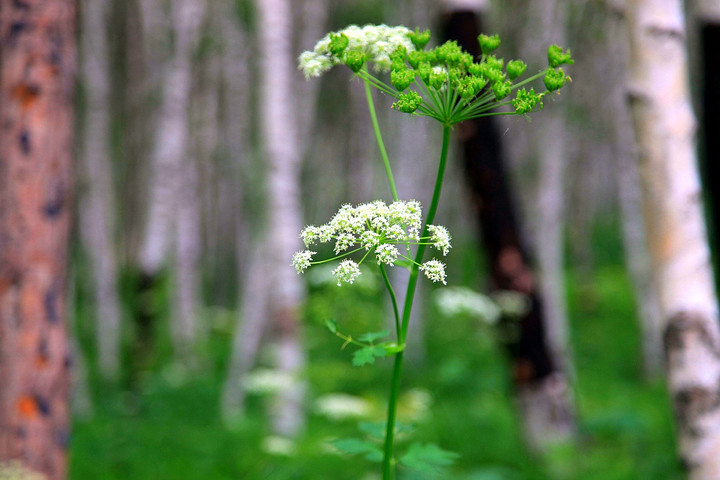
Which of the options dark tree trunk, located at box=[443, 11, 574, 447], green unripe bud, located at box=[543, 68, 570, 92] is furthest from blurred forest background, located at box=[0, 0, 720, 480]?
green unripe bud, located at box=[543, 68, 570, 92]

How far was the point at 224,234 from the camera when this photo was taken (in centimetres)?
2197

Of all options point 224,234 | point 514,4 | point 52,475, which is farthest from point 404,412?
point 224,234

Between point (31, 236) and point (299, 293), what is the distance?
10.9 feet

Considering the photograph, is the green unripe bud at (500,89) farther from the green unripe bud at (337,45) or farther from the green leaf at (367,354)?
the green leaf at (367,354)

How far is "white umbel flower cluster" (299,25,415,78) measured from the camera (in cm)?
183

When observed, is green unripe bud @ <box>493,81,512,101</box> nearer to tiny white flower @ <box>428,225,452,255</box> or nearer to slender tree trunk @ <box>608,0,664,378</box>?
tiny white flower @ <box>428,225,452,255</box>

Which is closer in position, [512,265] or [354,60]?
[354,60]

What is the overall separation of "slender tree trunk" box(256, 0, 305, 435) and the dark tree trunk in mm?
1900

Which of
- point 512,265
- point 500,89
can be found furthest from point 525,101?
point 512,265

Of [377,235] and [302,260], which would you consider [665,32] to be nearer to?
[377,235]

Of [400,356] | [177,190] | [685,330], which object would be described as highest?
[177,190]

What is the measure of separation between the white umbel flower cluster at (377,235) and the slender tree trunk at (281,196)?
4587mm

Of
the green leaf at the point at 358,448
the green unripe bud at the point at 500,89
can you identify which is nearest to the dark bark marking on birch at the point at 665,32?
the green unripe bud at the point at 500,89

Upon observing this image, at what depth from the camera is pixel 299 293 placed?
6305mm
